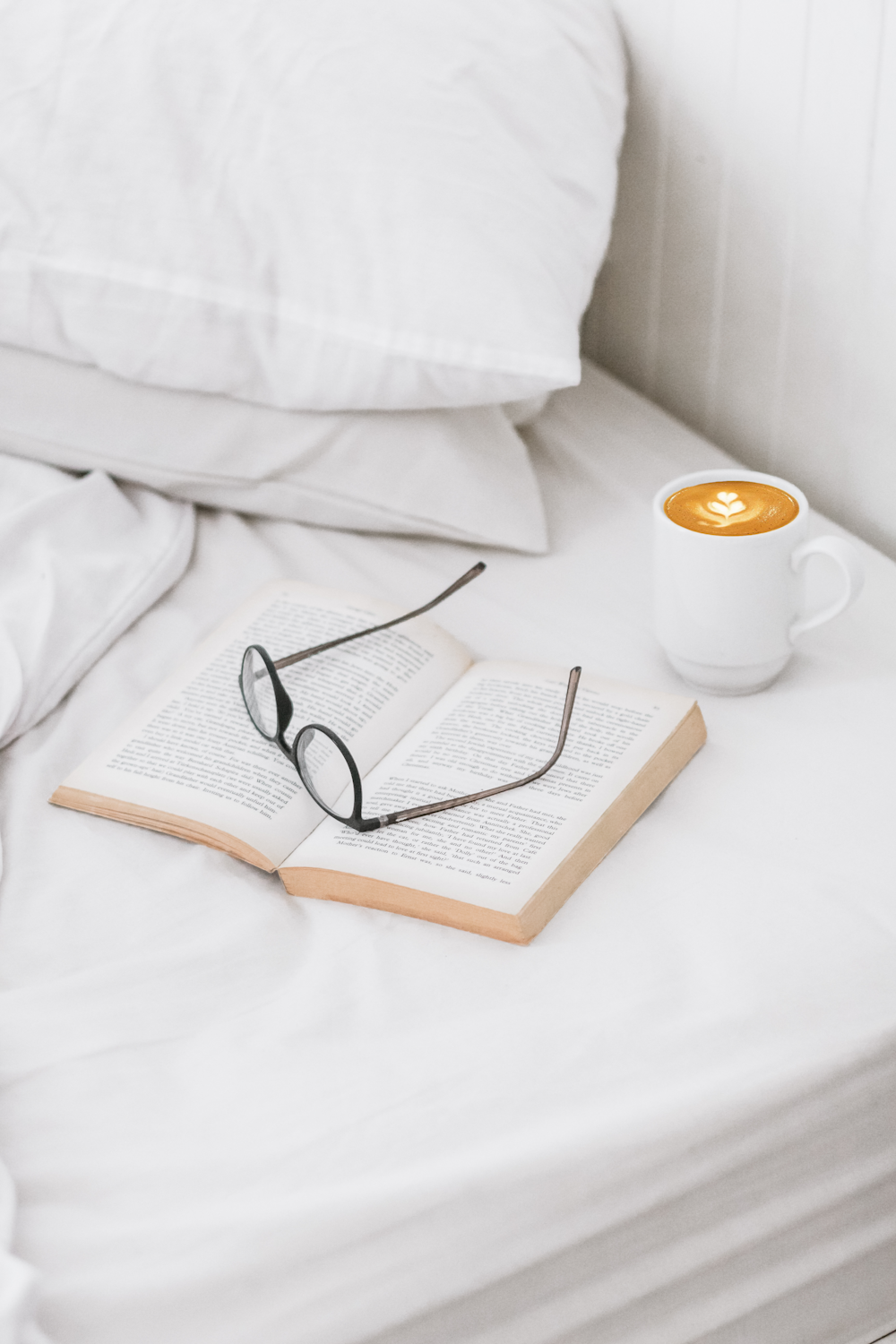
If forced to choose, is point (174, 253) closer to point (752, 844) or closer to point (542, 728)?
point (542, 728)

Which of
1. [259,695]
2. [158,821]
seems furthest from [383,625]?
[158,821]

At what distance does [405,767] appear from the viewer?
0.68 meters

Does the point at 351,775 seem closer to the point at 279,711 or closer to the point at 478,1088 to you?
the point at 279,711

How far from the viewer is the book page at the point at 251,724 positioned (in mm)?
655

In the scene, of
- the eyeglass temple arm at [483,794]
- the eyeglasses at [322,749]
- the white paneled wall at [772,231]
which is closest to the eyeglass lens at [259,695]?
the eyeglasses at [322,749]

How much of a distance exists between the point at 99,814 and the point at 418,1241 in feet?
1.00

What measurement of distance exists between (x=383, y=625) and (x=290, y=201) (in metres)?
0.30

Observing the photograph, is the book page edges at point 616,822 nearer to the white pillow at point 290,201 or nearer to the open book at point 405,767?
the open book at point 405,767

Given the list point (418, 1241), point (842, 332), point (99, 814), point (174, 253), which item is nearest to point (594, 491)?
point (842, 332)

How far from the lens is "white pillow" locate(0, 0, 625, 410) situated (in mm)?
794

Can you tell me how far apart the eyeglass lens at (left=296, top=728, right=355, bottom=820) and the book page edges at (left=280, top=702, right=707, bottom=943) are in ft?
0.13

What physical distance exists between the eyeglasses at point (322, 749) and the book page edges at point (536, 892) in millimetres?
34

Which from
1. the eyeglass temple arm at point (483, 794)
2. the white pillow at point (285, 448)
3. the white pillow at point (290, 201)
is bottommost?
the eyeglass temple arm at point (483, 794)

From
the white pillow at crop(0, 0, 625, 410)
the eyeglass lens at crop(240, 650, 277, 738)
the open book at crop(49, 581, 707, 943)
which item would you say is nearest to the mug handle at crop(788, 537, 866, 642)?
the open book at crop(49, 581, 707, 943)
